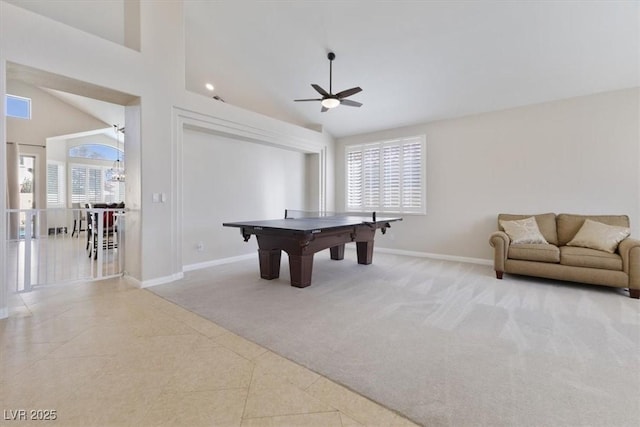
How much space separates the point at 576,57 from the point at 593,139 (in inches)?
55.7

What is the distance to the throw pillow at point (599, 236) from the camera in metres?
3.87

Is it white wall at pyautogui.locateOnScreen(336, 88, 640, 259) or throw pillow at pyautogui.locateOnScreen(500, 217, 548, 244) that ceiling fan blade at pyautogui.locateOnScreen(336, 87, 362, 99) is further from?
throw pillow at pyautogui.locateOnScreen(500, 217, 548, 244)

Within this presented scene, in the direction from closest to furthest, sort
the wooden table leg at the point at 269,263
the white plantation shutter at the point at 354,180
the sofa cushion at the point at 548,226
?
the wooden table leg at the point at 269,263
the sofa cushion at the point at 548,226
the white plantation shutter at the point at 354,180

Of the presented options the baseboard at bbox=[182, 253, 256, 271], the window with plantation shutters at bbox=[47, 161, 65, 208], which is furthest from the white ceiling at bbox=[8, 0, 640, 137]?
the window with plantation shutters at bbox=[47, 161, 65, 208]

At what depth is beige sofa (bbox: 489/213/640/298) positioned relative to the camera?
3.63 m

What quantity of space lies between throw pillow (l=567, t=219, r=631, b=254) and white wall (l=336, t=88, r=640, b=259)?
58 cm

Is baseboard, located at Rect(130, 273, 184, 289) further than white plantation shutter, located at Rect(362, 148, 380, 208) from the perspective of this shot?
No

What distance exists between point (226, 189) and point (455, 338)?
477 centimetres

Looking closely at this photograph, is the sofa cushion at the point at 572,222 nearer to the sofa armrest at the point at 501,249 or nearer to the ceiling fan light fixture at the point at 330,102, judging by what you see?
the sofa armrest at the point at 501,249

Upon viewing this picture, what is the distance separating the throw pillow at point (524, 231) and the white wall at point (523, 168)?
53 cm

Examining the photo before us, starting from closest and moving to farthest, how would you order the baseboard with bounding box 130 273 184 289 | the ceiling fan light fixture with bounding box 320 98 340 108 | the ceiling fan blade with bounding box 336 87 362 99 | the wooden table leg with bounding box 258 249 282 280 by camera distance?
the ceiling fan blade with bounding box 336 87 362 99 → the baseboard with bounding box 130 273 184 289 → the ceiling fan light fixture with bounding box 320 98 340 108 → the wooden table leg with bounding box 258 249 282 280

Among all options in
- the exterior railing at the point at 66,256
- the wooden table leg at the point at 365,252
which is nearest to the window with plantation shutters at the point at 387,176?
the wooden table leg at the point at 365,252

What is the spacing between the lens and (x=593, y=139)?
4.55m

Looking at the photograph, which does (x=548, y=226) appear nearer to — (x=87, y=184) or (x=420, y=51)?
(x=420, y=51)
